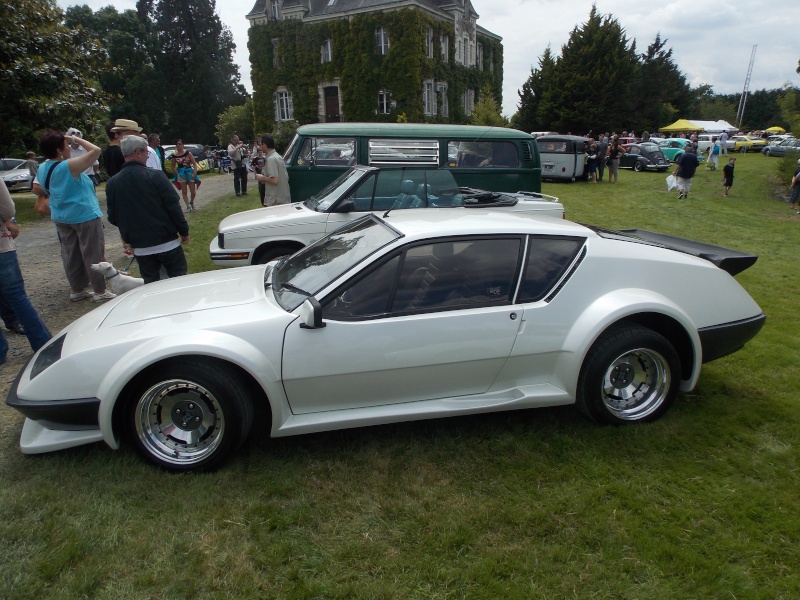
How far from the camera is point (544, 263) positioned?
3455 mm

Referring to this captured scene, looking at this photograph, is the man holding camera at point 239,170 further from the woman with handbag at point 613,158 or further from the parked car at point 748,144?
the parked car at point 748,144

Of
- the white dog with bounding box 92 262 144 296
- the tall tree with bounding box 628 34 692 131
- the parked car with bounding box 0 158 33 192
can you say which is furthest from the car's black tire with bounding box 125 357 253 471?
the tall tree with bounding box 628 34 692 131

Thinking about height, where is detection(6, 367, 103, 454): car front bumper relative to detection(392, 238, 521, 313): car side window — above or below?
below

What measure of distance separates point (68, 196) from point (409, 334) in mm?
4486

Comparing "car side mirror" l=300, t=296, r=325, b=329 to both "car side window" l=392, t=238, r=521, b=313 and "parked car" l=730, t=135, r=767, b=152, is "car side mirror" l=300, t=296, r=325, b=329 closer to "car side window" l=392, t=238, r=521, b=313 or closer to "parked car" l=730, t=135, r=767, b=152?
"car side window" l=392, t=238, r=521, b=313

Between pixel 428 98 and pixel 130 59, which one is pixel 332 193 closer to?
pixel 428 98

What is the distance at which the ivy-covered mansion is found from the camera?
108 ft

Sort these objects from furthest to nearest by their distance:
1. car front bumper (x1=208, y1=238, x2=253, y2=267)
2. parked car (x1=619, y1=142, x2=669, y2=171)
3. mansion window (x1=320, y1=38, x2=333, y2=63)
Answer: mansion window (x1=320, y1=38, x2=333, y2=63)
parked car (x1=619, y1=142, x2=669, y2=171)
car front bumper (x1=208, y1=238, x2=253, y2=267)

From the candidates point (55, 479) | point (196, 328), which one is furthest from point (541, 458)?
point (55, 479)

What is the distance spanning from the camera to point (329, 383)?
3.09 m

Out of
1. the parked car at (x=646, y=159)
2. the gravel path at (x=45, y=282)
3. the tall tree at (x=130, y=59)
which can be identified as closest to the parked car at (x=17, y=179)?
the gravel path at (x=45, y=282)

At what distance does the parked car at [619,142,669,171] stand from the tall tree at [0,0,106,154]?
71.6 ft

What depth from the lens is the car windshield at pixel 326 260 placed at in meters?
3.33

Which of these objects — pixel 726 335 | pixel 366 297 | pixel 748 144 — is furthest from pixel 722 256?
pixel 748 144
